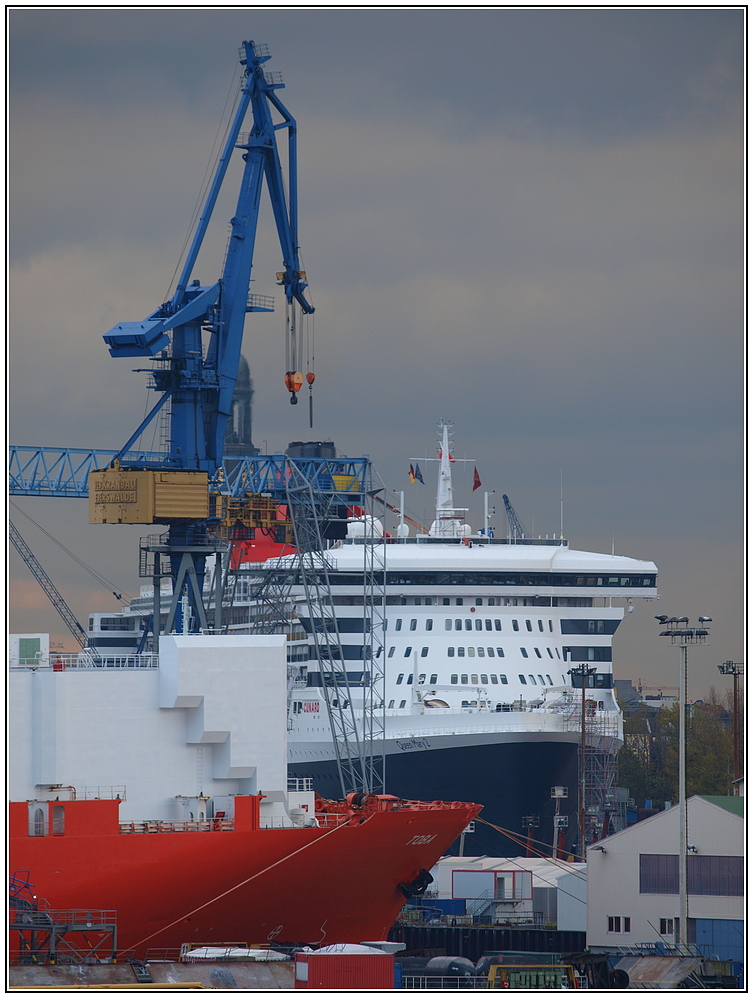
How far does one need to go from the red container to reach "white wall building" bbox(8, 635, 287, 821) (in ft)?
22.1

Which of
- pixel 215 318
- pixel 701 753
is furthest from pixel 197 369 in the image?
pixel 701 753

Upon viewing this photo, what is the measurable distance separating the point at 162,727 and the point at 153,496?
9.69m

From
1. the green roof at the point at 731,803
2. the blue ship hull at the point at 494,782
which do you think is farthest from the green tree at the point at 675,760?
the green roof at the point at 731,803

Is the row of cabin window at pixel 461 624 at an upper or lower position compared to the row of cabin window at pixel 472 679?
upper

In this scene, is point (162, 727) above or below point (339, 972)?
above

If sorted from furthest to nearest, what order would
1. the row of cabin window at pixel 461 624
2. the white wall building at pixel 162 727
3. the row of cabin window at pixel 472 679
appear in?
the row of cabin window at pixel 461 624 < the row of cabin window at pixel 472 679 < the white wall building at pixel 162 727

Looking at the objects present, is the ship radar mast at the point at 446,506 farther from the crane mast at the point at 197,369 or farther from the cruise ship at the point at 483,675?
the crane mast at the point at 197,369

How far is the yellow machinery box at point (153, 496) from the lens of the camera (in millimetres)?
43125

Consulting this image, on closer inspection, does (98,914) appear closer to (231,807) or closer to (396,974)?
(231,807)

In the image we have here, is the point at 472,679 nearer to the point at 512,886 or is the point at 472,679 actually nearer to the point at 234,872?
the point at 512,886

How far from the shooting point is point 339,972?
2828 centimetres

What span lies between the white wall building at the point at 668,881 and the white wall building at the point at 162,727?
9232mm

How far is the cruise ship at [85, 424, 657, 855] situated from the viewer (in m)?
54.7

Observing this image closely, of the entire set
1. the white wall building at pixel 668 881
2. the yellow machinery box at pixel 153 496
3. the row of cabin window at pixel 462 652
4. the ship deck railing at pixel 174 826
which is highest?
the yellow machinery box at pixel 153 496
